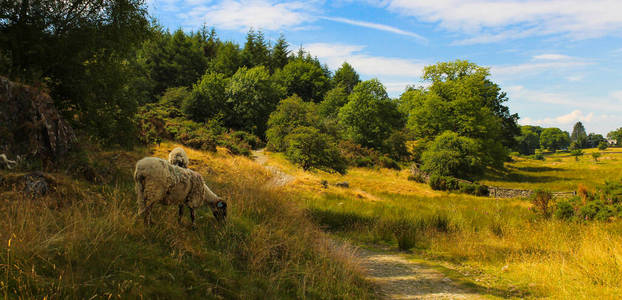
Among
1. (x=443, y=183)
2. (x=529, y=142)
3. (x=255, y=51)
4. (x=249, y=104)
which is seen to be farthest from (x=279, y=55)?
(x=529, y=142)

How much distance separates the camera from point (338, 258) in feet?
20.6

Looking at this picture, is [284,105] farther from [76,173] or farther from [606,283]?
[606,283]

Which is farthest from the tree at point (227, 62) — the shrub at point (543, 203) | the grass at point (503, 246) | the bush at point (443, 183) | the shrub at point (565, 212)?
the shrub at point (565, 212)

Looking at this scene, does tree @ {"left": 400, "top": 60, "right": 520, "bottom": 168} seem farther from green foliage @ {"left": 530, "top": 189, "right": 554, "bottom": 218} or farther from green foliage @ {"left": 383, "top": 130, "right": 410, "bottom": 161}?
green foliage @ {"left": 530, "top": 189, "right": 554, "bottom": 218}

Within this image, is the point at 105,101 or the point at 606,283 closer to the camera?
the point at 606,283

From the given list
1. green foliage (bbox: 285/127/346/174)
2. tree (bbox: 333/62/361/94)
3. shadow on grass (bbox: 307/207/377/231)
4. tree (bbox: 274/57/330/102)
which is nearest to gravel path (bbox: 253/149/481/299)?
shadow on grass (bbox: 307/207/377/231)

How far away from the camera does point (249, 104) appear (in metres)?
47.7

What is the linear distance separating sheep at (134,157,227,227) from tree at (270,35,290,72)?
77024mm

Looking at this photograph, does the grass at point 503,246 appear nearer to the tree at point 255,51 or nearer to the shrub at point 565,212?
the shrub at point 565,212

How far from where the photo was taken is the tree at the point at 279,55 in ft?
Result: 264

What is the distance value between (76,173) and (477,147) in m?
37.3

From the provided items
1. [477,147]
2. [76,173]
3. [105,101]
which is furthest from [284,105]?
[76,173]

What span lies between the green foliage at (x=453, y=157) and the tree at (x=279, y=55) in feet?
170

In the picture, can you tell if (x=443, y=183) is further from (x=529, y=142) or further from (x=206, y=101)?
(x=529, y=142)
